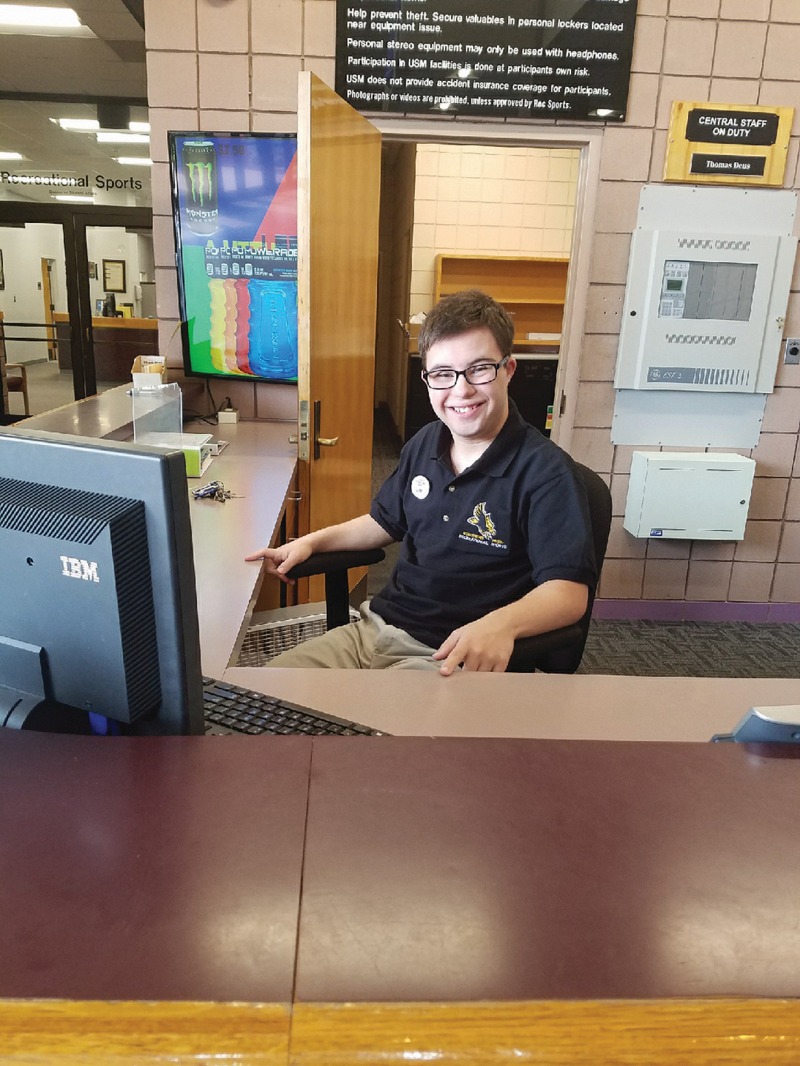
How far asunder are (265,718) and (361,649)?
733 millimetres

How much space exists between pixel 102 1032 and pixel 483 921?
25 cm

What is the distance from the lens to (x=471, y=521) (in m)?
1.63

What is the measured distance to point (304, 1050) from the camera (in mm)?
457

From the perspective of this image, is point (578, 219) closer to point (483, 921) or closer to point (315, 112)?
point (315, 112)

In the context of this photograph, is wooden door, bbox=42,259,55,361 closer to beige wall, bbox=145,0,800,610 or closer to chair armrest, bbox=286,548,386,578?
beige wall, bbox=145,0,800,610

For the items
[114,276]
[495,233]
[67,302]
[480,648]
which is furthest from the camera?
[114,276]

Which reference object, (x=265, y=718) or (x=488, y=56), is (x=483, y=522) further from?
(x=488, y=56)

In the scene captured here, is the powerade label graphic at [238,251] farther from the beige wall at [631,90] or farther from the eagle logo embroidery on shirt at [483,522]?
the eagle logo embroidery on shirt at [483,522]

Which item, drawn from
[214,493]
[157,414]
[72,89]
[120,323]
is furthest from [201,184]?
[120,323]

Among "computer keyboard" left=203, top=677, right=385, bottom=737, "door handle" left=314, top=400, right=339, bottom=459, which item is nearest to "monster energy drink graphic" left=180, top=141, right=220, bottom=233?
"door handle" left=314, top=400, right=339, bottom=459

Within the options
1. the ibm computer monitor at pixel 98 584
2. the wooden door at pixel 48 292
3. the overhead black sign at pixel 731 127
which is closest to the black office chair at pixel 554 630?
the ibm computer monitor at pixel 98 584

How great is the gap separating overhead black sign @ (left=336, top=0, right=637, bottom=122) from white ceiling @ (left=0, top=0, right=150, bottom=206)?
90.2 inches

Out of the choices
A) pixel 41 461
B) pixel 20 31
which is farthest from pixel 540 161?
pixel 41 461

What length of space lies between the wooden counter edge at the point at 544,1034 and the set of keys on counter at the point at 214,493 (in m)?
1.77
